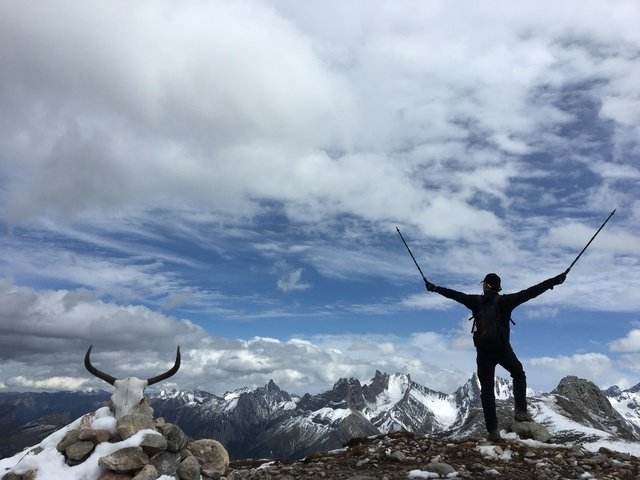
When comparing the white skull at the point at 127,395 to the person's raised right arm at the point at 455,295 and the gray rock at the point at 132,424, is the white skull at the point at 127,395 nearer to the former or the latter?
the gray rock at the point at 132,424

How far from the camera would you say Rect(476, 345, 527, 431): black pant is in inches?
592

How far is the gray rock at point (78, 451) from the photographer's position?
10422 millimetres

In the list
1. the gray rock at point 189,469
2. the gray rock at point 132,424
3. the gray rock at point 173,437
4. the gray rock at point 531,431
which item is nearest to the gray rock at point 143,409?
the gray rock at point 132,424

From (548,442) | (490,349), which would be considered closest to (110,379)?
(490,349)

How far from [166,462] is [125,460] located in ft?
3.22

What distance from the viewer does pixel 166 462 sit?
35.4 ft

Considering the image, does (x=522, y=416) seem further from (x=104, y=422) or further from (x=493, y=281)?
(x=104, y=422)

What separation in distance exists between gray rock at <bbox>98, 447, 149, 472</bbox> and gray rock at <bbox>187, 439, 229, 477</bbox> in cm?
151

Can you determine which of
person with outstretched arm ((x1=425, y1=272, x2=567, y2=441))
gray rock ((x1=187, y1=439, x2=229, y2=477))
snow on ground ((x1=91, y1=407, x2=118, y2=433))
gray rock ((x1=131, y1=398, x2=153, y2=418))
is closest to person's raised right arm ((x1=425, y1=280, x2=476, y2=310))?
person with outstretched arm ((x1=425, y1=272, x2=567, y2=441))

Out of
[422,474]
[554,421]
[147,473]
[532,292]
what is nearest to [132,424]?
[147,473]

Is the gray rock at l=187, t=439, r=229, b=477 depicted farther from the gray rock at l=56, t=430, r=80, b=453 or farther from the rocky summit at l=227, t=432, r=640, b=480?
the gray rock at l=56, t=430, r=80, b=453

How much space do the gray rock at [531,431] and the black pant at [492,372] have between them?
42.9 inches

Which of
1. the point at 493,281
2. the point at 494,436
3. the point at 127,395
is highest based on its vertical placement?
the point at 493,281

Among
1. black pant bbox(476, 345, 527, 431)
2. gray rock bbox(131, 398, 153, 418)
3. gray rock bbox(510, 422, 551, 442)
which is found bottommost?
gray rock bbox(131, 398, 153, 418)
